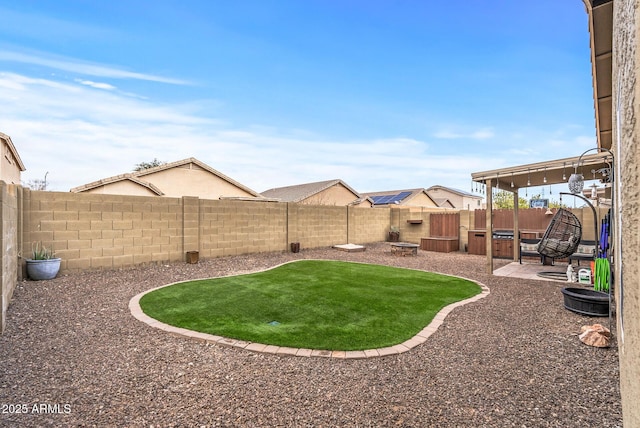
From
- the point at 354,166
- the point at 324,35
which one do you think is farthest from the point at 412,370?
the point at 354,166

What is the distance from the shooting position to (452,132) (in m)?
15.4

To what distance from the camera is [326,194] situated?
26.8m

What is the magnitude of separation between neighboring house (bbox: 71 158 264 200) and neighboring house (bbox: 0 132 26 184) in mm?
2539

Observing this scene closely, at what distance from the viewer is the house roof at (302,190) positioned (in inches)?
1039

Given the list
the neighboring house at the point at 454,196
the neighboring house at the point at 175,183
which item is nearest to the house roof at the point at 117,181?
the neighboring house at the point at 175,183

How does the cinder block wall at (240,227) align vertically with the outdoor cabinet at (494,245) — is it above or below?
above

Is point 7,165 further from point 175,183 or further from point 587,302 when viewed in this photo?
point 587,302

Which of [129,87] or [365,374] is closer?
[365,374]

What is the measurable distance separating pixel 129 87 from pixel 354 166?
18.6 meters

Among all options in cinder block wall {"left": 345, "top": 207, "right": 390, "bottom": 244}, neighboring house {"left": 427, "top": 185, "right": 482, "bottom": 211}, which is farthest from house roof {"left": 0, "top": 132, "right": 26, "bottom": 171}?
neighboring house {"left": 427, "top": 185, "right": 482, "bottom": 211}

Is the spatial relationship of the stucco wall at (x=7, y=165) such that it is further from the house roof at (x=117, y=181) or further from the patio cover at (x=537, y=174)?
the patio cover at (x=537, y=174)

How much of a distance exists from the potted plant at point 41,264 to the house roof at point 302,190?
19.4m

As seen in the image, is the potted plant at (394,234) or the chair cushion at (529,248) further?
the potted plant at (394,234)

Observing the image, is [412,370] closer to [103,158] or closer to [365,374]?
[365,374]
